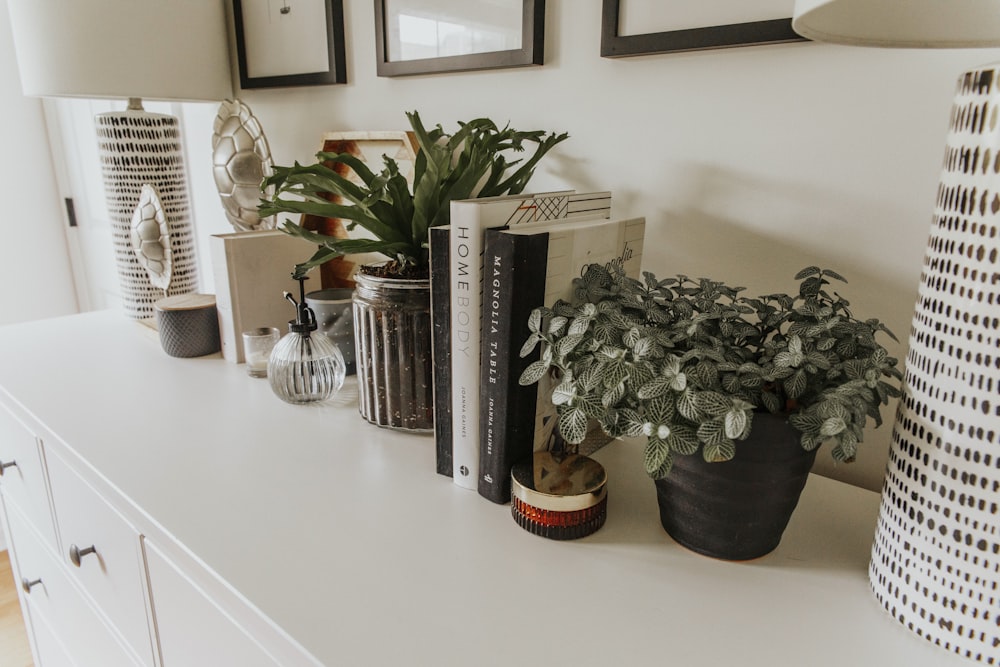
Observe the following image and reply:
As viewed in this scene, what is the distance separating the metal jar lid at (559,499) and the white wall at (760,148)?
0.31 m

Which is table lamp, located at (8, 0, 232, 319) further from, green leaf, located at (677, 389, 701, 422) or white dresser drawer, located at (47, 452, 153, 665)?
green leaf, located at (677, 389, 701, 422)

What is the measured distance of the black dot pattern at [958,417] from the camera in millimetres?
394

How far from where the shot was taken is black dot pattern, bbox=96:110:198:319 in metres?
1.21

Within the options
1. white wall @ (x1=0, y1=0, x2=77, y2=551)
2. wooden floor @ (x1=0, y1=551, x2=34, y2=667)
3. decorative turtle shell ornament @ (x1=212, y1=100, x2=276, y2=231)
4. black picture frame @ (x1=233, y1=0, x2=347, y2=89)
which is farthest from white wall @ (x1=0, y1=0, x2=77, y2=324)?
decorative turtle shell ornament @ (x1=212, y1=100, x2=276, y2=231)

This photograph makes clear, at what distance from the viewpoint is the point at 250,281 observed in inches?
39.4

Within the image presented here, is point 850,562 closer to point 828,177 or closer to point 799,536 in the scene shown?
point 799,536

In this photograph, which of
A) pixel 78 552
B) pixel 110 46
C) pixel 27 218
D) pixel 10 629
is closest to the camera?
pixel 78 552

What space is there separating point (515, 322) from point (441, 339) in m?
0.11

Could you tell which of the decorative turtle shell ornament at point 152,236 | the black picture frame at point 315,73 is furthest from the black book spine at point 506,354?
the decorative turtle shell ornament at point 152,236

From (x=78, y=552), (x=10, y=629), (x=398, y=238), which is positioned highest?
(x=398, y=238)

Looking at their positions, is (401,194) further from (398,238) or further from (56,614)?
(56,614)

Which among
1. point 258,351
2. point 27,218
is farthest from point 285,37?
point 27,218

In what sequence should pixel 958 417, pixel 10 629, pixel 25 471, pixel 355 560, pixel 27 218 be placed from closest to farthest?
1. pixel 958 417
2. pixel 355 560
3. pixel 25 471
4. pixel 10 629
5. pixel 27 218

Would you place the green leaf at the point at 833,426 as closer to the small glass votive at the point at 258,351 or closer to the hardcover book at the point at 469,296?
the hardcover book at the point at 469,296
